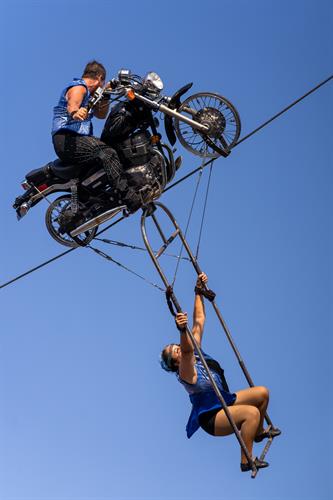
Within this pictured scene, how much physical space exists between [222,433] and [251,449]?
1.32 ft

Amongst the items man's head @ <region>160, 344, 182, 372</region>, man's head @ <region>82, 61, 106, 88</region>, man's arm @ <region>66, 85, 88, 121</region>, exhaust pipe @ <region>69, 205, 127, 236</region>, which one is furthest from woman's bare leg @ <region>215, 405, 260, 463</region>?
man's head @ <region>82, 61, 106, 88</region>

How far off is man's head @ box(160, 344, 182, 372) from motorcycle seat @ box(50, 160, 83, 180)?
218 centimetres

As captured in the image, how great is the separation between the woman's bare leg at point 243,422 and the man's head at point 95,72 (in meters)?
3.81

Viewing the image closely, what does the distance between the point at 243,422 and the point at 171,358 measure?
1002 millimetres

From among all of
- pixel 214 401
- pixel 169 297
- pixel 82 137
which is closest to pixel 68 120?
pixel 82 137

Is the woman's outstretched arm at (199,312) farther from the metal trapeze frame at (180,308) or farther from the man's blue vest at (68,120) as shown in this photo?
the man's blue vest at (68,120)

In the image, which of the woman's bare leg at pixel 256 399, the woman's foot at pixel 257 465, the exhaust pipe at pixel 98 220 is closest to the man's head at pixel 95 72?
the exhaust pipe at pixel 98 220

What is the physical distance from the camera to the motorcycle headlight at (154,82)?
1297 cm

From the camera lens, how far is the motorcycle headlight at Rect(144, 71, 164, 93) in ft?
42.5

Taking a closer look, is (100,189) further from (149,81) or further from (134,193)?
(149,81)

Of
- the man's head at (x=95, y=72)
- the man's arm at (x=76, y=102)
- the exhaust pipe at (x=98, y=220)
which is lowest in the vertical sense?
the exhaust pipe at (x=98, y=220)

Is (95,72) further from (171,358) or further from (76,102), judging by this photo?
(171,358)

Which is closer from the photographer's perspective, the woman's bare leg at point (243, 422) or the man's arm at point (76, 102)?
the woman's bare leg at point (243, 422)

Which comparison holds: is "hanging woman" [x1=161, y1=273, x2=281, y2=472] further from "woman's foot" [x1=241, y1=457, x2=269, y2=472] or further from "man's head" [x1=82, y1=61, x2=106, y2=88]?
"man's head" [x1=82, y1=61, x2=106, y2=88]
